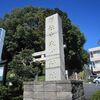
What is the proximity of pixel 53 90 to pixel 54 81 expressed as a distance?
348 mm

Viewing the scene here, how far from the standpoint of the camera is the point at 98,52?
173ft

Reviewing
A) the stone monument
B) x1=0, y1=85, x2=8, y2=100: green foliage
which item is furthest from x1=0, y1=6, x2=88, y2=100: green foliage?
the stone monument

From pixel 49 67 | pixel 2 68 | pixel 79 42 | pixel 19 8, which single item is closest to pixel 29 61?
pixel 2 68

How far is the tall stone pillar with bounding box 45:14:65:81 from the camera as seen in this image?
8023mm

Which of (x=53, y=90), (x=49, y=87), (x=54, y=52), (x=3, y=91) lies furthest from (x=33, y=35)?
(x=53, y=90)

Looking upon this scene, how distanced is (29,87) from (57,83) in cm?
135

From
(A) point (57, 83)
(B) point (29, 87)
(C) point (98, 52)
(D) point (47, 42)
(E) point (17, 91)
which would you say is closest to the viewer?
(A) point (57, 83)

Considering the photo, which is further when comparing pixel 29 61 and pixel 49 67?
pixel 29 61

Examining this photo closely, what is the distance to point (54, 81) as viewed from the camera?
7258mm

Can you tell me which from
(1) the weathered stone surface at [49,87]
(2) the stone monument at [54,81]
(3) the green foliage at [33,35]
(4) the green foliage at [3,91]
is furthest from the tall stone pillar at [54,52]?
(3) the green foliage at [33,35]

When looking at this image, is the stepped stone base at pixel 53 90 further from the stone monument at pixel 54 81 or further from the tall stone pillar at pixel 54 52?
the tall stone pillar at pixel 54 52

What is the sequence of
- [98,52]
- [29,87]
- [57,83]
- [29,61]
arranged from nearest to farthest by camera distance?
[57,83], [29,87], [29,61], [98,52]

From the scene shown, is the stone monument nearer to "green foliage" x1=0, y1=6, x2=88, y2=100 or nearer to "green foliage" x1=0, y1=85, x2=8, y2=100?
"green foliage" x1=0, y1=85, x2=8, y2=100

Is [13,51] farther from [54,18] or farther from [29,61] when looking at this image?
[54,18]
